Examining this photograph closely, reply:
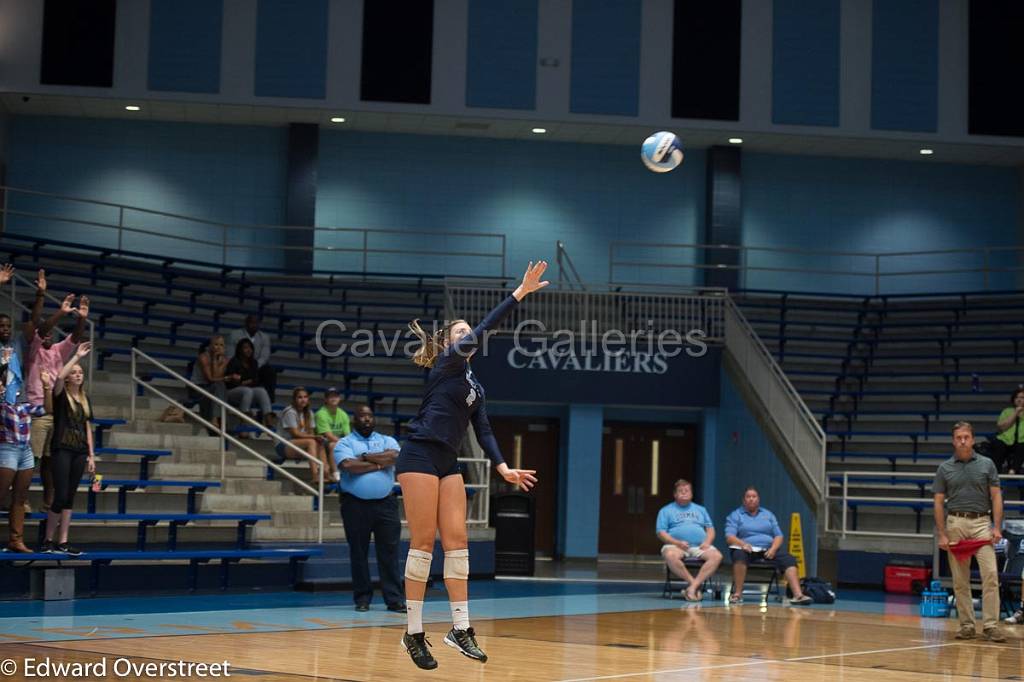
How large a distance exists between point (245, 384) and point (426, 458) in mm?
11285

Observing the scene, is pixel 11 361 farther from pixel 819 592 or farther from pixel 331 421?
pixel 819 592

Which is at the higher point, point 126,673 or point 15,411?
point 15,411

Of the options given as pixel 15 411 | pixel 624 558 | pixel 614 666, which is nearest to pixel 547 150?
pixel 624 558

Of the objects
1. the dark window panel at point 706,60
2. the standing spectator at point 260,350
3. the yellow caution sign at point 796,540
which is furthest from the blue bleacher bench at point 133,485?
the dark window panel at point 706,60

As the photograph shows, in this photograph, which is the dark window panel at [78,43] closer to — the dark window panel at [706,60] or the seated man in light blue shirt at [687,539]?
the dark window panel at [706,60]

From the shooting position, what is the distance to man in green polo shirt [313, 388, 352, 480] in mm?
17531

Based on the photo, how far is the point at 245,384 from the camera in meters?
18.6

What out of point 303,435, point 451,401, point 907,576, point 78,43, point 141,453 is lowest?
point 907,576

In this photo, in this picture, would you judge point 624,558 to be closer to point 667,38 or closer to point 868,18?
point 667,38

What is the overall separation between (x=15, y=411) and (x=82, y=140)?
49.7 ft

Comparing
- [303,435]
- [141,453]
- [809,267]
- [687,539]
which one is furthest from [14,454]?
[809,267]

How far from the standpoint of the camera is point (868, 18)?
26.5 m

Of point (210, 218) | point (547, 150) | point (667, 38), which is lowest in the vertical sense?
point (210, 218)

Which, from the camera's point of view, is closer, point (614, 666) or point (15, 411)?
point (614, 666)
